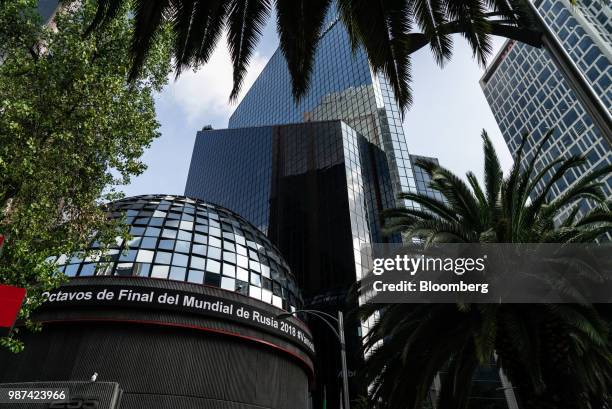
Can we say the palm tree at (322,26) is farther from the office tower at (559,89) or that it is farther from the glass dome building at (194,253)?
the office tower at (559,89)

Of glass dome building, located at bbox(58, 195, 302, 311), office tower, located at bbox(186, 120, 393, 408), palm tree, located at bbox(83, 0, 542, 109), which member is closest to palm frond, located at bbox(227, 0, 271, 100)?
palm tree, located at bbox(83, 0, 542, 109)

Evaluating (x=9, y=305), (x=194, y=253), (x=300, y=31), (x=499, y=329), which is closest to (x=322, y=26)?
(x=300, y=31)

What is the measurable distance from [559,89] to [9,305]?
111 m

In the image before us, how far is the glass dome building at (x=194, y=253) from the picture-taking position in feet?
81.6

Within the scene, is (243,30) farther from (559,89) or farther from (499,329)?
(559,89)

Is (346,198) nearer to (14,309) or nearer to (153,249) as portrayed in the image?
(153,249)

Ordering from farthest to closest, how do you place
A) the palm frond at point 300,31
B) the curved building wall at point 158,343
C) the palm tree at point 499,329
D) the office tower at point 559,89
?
the office tower at point 559,89 → the curved building wall at point 158,343 → the palm tree at point 499,329 → the palm frond at point 300,31

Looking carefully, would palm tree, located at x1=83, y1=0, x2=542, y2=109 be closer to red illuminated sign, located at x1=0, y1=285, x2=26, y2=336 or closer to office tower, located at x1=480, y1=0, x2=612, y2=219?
red illuminated sign, located at x1=0, y1=285, x2=26, y2=336

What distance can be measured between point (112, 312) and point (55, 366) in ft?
11.6

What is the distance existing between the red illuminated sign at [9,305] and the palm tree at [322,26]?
18.2 feet

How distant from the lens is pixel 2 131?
10.6 meters

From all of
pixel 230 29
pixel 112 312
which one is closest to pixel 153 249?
pixel 112 312

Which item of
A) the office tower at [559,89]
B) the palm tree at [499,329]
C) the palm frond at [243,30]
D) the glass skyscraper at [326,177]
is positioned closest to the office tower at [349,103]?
the glass skyscraper at [326,177]

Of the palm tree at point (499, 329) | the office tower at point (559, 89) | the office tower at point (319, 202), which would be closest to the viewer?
the palm tree at point (499, 329)
